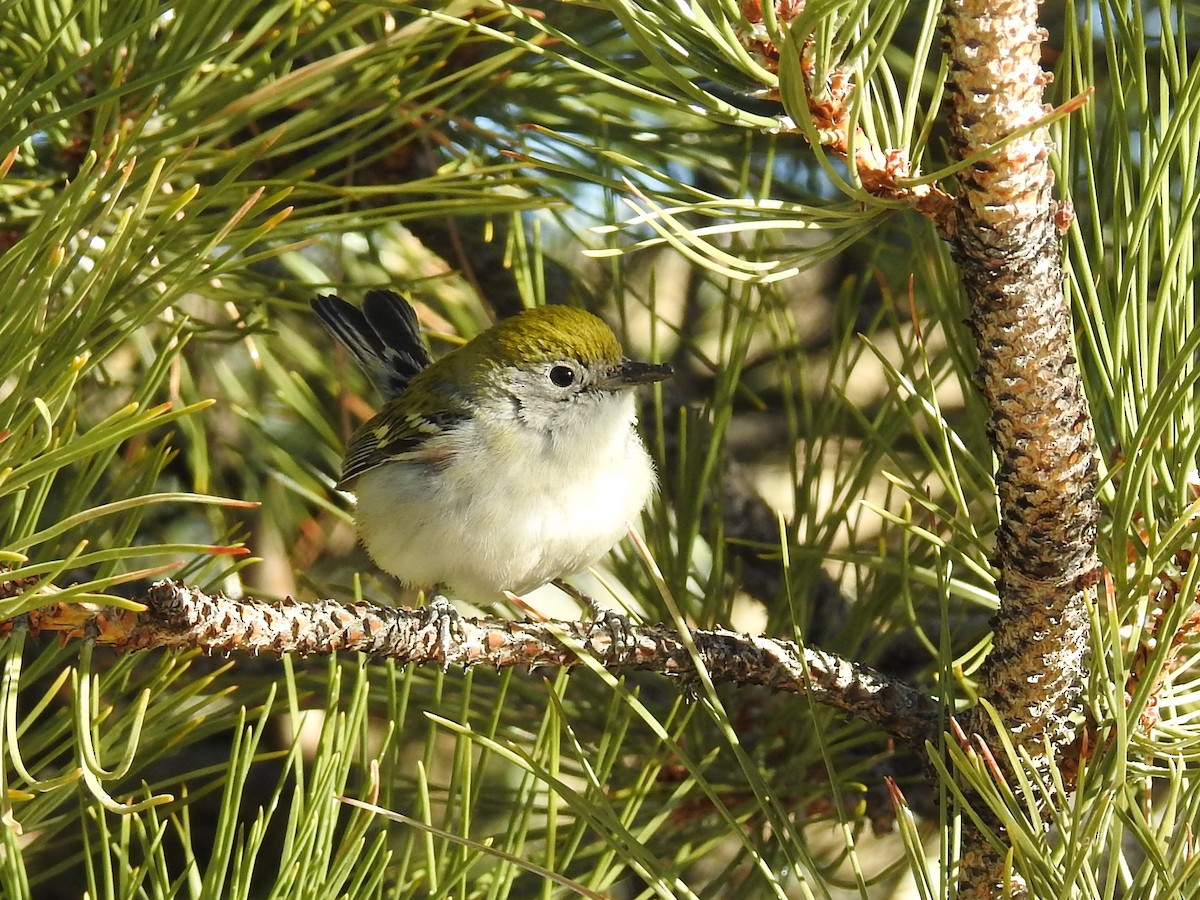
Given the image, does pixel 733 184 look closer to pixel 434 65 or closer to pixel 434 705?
pixel 434 65

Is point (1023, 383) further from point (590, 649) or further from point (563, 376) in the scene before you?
point (563, 376)

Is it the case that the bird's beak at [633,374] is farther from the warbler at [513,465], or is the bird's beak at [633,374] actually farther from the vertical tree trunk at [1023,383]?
the vertical tree trunk at [1023,383]

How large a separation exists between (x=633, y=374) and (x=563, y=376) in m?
0.30

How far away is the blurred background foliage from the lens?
1122 mm

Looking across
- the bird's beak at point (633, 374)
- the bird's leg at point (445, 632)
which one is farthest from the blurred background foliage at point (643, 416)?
the bird's leg at point (445, 632)

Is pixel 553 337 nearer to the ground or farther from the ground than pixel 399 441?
farther from the ground

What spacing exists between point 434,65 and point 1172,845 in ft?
4.12

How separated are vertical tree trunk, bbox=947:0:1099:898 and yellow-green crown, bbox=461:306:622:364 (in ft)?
4.16

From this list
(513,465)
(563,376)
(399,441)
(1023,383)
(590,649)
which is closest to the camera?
(1023,383)

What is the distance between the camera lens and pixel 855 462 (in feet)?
6.44

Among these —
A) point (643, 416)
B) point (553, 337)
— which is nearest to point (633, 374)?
point (553, 337)

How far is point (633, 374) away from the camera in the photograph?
2236mm

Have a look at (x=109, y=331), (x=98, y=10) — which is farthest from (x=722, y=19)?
(x=98, y=10)

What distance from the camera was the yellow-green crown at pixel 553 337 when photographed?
239 cm
